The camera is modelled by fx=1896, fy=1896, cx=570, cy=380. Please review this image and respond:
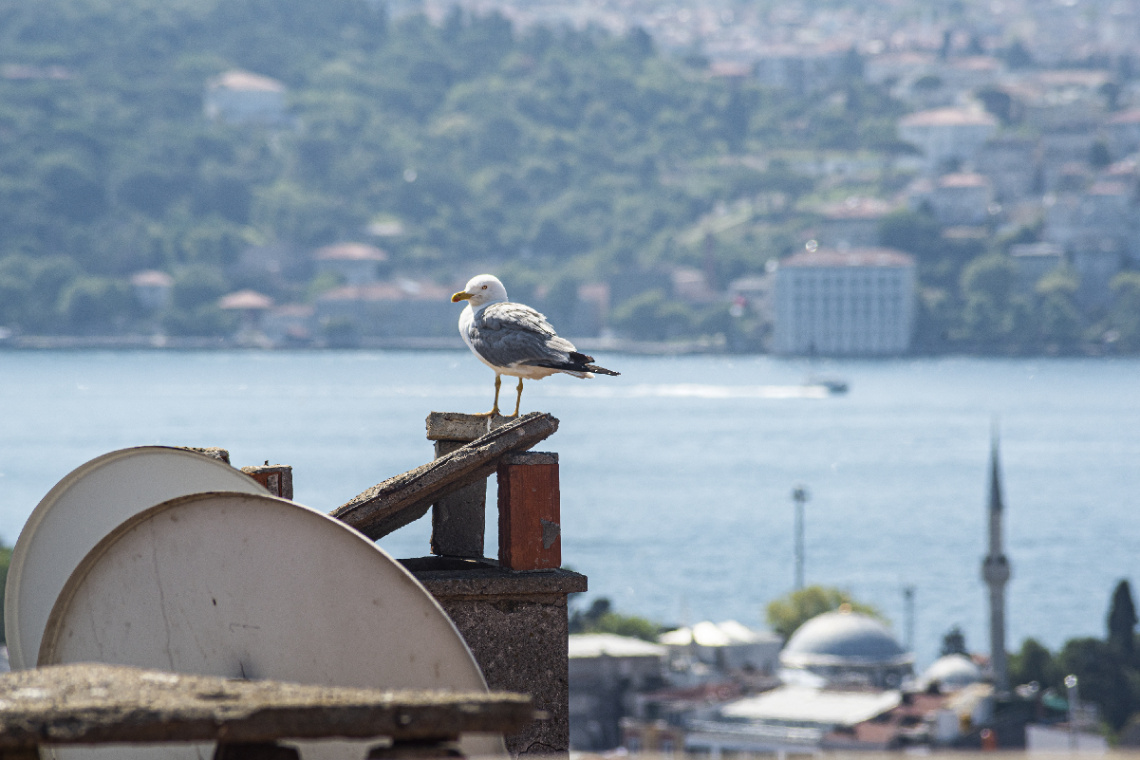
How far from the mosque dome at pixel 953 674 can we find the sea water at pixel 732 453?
10.1m

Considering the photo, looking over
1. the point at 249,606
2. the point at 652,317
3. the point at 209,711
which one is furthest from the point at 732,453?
the point at 209,711

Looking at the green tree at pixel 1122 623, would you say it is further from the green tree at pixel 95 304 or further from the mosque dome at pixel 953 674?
the green tree at pixel 95 304

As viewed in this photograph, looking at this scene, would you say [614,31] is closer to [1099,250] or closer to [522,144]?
[522,144]

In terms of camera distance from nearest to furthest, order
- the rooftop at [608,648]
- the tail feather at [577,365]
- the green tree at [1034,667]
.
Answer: the tail feather at [577,365]
the rooftop at [608,648]
the green tree at [1034,667]

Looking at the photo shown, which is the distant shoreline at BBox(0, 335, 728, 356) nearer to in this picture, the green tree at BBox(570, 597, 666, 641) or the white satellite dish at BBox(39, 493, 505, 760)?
the green tree at BBox(570, 597, 666, 641)

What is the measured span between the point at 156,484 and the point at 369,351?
3975 inches

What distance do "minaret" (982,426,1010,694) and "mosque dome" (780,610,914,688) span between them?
→ 1887 mm

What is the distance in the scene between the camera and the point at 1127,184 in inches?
4473

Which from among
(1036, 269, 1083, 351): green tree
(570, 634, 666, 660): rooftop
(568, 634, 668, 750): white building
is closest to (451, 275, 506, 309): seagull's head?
(568, 634, 668, 750): white building

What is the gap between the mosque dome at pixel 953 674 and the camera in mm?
32062

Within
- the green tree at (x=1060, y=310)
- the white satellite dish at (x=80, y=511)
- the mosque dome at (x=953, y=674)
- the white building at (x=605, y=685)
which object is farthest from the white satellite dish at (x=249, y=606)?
the green tree at (x=1060, y=310)

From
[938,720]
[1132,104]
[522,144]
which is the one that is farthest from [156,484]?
[1132,104]

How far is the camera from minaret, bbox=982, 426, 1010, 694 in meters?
37.1

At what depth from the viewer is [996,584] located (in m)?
40.6
